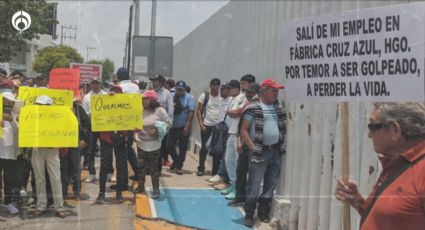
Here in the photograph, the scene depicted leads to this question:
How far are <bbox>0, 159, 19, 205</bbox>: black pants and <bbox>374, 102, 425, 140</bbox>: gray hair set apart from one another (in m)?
4.95

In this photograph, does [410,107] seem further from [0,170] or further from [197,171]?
[197,171]

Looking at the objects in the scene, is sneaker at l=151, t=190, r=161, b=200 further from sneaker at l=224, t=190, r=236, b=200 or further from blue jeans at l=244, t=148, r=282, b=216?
blue jeans at l=244, t=148, r=282, b=216

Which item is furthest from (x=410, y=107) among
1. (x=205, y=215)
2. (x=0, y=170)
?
(x=0, y=170)

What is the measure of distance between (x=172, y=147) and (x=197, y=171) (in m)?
0.63

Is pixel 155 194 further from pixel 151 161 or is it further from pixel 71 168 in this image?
pixel 71 168

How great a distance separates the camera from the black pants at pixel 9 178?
6.22 m

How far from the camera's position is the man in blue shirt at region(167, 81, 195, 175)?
8.91 meters

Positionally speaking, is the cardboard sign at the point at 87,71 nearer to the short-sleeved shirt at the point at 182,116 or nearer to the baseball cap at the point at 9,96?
the short-sleeved shirt at the point at 182,116

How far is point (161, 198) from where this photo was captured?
23.0ft

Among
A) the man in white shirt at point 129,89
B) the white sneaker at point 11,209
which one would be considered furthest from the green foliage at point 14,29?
the white sneaker at point 11,209

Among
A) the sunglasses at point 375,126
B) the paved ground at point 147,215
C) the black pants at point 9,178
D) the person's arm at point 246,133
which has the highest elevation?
the sunglasses at point 375,126

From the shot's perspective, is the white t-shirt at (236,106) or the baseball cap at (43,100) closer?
the baseball cap at (43,100)

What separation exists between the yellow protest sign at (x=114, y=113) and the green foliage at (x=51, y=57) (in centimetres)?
140

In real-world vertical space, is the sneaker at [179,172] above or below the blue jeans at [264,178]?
below
